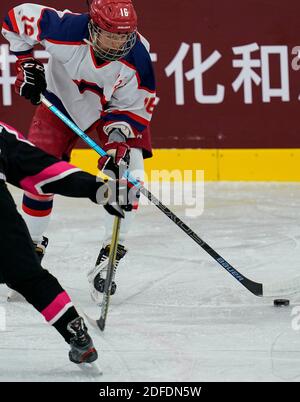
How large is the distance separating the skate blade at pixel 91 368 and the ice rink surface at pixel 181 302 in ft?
0.06

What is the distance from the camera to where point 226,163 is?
19.7 feet

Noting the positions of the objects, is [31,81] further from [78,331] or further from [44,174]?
[78,331]

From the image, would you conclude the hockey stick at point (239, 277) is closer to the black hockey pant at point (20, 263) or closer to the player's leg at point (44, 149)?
the player's leg at point (44, 149)

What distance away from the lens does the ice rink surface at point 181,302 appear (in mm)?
3254

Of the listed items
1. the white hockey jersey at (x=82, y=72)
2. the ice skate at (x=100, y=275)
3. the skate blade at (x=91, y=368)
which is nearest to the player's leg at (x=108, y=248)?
the ice skate at (x=100, y=275)

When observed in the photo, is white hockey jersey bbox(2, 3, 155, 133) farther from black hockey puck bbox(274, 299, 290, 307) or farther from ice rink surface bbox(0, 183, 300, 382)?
black hockey puck bbox(274, 299, 290, 307)

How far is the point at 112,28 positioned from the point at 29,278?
1059 mm

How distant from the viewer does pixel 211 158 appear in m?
6.00

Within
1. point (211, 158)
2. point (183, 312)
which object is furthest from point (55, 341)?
point (211, 158)

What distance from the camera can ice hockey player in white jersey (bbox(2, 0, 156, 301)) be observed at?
4.03m

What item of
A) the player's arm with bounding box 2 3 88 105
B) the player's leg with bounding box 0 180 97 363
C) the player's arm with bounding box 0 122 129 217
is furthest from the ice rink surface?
the player's arm with bounding box 2 3 88 105

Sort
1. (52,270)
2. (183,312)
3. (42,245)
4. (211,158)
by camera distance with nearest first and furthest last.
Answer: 1. (183,312)
2. (42,245)
3. (52,270)
4. (211,158)
